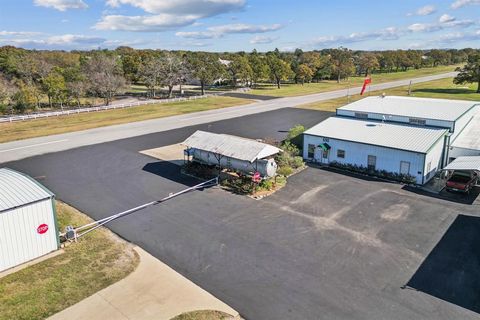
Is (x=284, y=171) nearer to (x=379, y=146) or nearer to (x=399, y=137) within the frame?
(x=379, y=146)

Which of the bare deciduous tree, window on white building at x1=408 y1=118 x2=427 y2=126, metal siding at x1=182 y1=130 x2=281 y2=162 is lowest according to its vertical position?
metal siding at x1=182 y1=130 x2=281 y2=162

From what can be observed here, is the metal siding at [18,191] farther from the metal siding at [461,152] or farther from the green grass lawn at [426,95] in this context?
the green grass lawn at [426,95]

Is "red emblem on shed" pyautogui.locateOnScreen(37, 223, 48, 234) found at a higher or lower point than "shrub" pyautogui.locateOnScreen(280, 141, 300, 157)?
lower

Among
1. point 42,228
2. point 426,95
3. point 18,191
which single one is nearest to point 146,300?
point 42,228

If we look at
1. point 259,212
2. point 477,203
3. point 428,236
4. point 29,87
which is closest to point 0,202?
point 259,212

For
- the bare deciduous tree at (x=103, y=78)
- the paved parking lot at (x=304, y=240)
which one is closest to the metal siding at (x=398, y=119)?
the paved parking lot at (x=304, y=240)

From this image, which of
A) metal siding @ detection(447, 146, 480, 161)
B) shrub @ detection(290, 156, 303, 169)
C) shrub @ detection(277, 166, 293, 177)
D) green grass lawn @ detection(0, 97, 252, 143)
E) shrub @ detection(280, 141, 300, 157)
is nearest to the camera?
metal siding @ detection(447, 146, 480, 161)

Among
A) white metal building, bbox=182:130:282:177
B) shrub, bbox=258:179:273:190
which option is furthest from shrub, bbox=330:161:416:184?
shrub, bbox=258:179:273:190

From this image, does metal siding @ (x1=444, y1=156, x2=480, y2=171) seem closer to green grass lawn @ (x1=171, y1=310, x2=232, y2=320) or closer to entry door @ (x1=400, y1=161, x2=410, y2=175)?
entry door @ (x1=400, y1=161, x2=410, y2=175)
